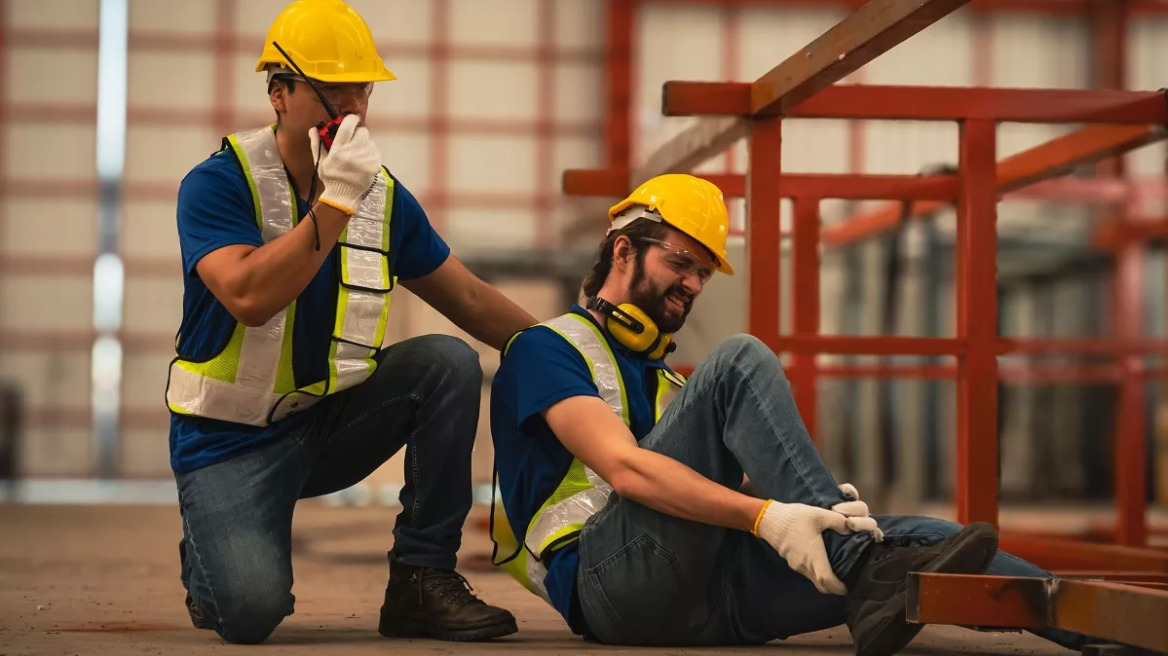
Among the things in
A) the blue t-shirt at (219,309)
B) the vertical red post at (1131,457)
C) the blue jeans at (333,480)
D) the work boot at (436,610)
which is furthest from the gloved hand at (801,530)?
the vertical red post at (1131,457)

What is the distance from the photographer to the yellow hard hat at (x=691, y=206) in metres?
3.00

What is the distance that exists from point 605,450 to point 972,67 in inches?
469

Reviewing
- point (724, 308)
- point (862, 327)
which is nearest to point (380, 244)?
point (724, 308)

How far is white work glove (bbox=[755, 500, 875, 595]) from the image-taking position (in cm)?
247

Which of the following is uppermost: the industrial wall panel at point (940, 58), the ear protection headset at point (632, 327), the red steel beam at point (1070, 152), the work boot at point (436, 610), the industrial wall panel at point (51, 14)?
the industrial wall panel at point (51, 14)

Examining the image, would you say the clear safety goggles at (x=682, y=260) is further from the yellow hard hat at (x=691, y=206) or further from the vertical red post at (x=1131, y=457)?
the vertical red post at (x=1131, y=457)

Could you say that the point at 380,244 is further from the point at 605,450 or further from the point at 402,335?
the point at 402,335

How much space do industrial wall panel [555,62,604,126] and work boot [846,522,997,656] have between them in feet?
37.1

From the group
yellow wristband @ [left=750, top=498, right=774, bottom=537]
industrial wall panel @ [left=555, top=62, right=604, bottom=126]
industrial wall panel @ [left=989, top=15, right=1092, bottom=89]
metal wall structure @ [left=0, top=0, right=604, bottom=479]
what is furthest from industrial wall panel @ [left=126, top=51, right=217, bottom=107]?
yellow wristband @ [left=750, top=498, right=774, bottom=537]

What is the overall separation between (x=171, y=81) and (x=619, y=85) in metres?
4.25

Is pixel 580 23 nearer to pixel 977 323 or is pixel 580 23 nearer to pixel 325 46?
pixel 977 323

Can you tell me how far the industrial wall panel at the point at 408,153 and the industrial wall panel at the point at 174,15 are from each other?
6.06 feet

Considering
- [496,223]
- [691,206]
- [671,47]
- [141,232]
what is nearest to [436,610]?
Answer: [691,206]

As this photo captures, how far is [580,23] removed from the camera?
13.7 metres
